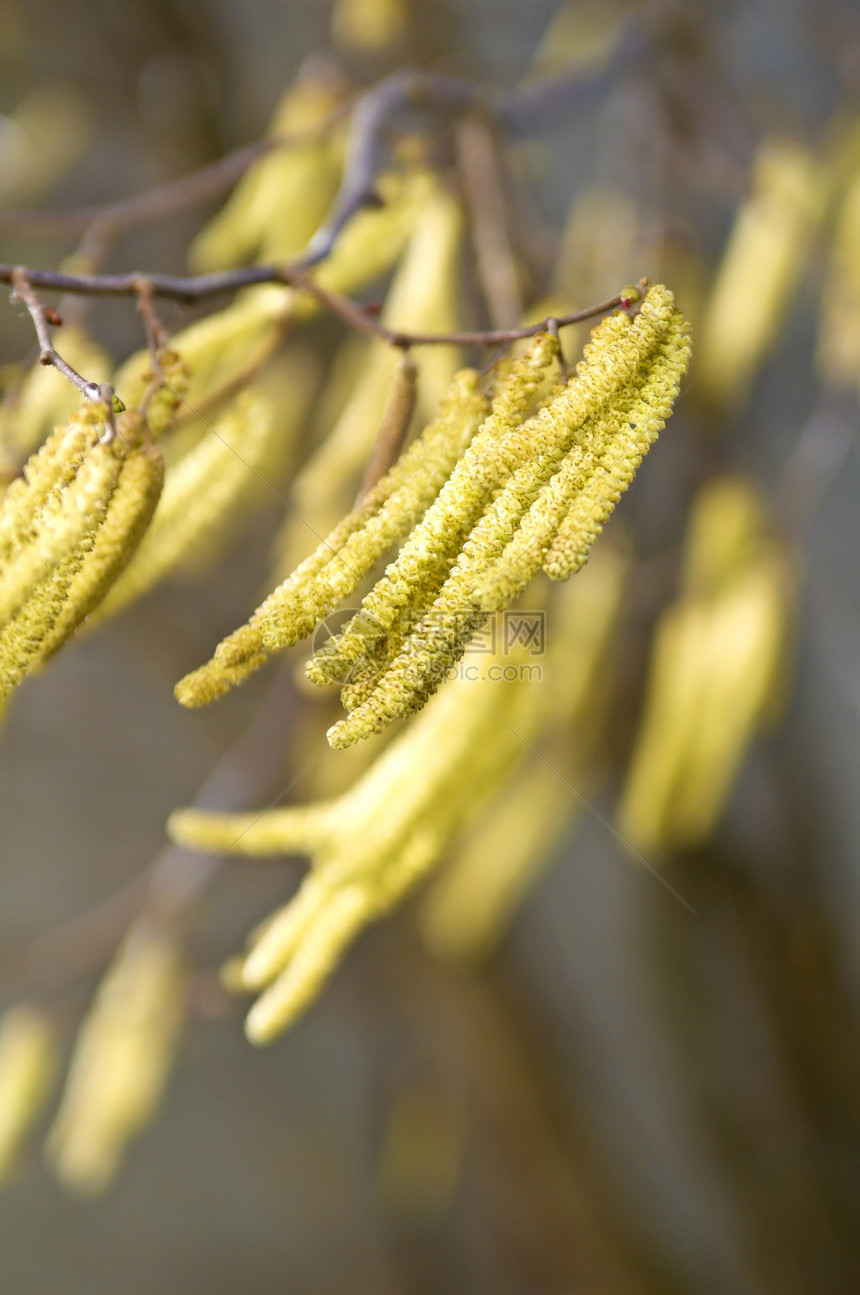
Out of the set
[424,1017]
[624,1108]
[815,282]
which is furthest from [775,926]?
[815,282]

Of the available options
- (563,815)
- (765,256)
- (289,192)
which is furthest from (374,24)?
(563,815)

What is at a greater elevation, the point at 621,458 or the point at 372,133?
the point at 372,133

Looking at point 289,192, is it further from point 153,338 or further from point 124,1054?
point 124,1054

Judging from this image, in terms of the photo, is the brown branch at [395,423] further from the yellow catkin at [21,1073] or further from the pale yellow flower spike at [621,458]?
the yellow catkin at [21,1073]

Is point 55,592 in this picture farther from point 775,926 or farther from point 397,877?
point 775,926

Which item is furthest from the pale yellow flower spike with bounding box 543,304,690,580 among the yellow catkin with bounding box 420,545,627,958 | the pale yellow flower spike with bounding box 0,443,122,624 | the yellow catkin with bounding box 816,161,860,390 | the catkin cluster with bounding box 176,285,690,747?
the yellow catkin with bounding box 816,161,860,390

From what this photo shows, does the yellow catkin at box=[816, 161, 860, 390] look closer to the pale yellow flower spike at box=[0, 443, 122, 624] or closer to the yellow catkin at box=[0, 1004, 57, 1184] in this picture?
the pale yellow flower spike at box=[0, 443, 122, 624]
